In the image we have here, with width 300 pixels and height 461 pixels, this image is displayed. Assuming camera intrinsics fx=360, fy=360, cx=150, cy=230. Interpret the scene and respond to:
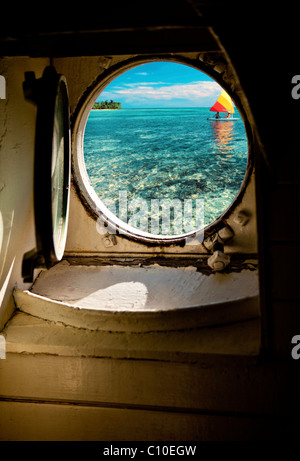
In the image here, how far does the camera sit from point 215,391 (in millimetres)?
1580

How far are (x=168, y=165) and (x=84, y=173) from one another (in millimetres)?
17886

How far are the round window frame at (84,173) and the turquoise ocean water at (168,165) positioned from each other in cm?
714

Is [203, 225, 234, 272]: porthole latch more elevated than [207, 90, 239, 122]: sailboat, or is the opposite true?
[207, 90, 239, 122]: sailboat

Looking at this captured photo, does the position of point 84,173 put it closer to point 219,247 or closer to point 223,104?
point 219,247

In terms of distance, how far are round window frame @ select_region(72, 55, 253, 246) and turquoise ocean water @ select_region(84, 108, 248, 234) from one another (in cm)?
714

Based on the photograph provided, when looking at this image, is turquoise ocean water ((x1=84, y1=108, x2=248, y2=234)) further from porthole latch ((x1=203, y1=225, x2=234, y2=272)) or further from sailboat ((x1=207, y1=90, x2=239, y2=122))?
porthole latch ((x1=203, y1=225, x2=234, y2=272))

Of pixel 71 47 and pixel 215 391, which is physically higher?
pixel 71 47

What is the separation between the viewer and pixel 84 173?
7.94ft

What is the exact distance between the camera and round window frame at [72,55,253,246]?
2.12 metres

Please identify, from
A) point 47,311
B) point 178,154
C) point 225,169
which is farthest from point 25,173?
point 178,154

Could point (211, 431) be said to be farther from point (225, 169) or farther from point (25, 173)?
point (225, 169)

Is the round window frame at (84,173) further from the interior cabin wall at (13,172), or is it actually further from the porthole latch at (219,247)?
the interior cabin wall at (13,172)

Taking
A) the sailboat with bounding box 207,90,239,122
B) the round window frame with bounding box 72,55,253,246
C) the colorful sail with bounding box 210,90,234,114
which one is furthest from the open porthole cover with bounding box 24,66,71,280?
the colorful sail with bounding box 210,90,234,114
